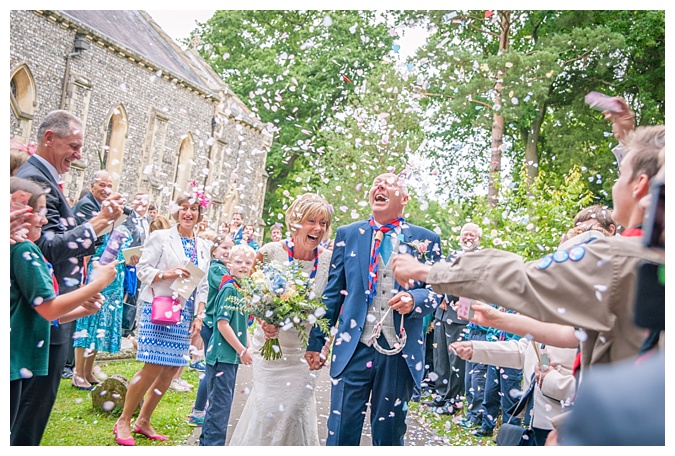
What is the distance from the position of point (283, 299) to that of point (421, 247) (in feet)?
3.50

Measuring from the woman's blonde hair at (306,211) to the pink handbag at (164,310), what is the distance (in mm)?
1413

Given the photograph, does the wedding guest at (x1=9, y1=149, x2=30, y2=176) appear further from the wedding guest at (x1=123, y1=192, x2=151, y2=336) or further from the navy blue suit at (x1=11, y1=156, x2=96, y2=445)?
the wedding guest at (x1=123, y1=192, x2=151, y2=336)

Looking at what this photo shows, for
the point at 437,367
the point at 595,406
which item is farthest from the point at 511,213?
the point at 595,406

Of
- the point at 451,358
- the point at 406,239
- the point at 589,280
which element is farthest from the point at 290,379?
the point at 451,358

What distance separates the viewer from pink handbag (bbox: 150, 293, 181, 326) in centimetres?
580

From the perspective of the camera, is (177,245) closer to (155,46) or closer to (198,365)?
(198,365)

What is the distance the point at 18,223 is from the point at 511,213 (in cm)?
1006

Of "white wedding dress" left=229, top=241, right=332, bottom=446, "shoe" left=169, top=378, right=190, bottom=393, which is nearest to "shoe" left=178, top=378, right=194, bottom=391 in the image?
"shoe" left=169, top=378, right=190, bottom=393

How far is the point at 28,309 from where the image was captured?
386 cm

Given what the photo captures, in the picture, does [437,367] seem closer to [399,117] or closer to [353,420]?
[353,420]

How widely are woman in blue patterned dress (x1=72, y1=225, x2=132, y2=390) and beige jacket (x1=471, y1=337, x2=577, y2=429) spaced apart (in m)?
4.57

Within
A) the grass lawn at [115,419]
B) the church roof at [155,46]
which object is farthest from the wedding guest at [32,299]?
the church roof at [155,46]
